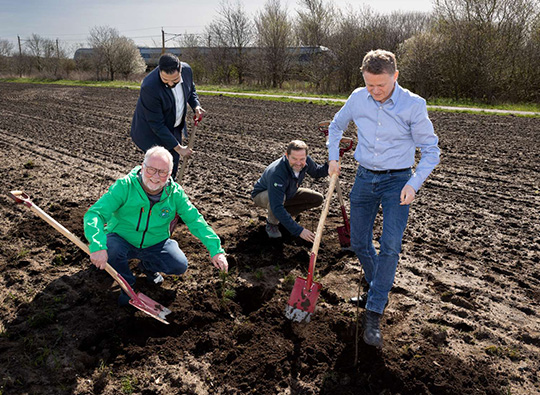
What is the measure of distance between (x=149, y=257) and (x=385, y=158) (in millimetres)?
2250

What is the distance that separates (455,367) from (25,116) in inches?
642

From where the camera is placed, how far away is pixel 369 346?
126 inches

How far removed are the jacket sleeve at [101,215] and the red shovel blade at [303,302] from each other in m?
1.56

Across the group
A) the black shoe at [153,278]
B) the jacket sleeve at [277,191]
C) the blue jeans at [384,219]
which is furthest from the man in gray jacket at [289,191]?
the black shoe at [153,278]

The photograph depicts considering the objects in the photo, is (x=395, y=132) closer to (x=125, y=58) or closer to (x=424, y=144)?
(x=424, y=144)

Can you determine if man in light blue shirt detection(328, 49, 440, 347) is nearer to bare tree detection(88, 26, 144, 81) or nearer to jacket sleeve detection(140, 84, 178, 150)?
jacket sleeve detection(140, 84, 178, 150)

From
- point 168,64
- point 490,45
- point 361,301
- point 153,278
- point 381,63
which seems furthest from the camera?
point 490,45

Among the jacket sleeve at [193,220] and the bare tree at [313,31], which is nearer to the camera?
the jacket sleeve at [193,220]

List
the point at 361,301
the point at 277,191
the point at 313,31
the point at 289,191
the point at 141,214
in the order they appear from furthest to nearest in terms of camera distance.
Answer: the point at 313,31
the point at 289,191
the point at 277,191
the point at 361,301
the point at 141,214

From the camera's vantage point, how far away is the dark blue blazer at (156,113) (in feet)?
14.7

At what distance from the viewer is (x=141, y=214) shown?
3602 mm

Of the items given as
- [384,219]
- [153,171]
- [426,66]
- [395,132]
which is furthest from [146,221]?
[426,66]

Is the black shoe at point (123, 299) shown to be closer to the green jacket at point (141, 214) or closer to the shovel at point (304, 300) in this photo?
the green jacket at point (141, 214)

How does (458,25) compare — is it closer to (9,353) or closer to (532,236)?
(532,236)
